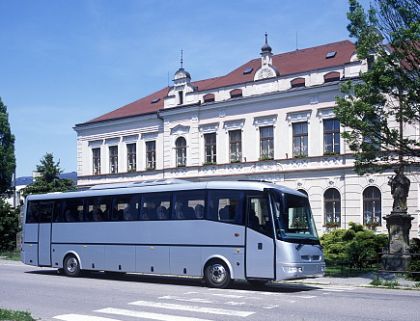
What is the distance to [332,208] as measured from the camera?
3688cm

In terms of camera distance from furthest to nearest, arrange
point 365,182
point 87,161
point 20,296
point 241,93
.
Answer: point 87,161
point 241,93
point 365,182
point 20,296

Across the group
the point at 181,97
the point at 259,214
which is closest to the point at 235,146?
the point at 181,97

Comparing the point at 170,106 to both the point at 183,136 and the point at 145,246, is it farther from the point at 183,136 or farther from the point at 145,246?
the point at 145,246

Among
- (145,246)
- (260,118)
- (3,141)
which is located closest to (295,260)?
(145,246)

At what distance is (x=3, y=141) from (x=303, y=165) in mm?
31237

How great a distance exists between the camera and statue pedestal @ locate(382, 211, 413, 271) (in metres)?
21.7

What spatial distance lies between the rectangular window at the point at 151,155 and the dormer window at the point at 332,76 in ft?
50.5

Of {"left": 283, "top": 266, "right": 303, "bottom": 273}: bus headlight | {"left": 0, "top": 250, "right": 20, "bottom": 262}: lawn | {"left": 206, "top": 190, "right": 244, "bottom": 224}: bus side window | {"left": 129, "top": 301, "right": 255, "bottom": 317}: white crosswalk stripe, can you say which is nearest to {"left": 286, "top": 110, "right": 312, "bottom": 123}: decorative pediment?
{"left": 0, "top": 250, "right": 20, "bottom": 262}: lawn

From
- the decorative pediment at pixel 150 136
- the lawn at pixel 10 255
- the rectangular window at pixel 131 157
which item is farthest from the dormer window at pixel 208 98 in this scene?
the lawn at pixel 10 255

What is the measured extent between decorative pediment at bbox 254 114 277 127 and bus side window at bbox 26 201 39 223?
19343mm

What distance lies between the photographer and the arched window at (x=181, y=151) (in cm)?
4427

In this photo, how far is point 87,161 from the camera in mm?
50562

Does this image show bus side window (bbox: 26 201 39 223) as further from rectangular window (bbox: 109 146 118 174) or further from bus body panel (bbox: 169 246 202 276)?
rectangular window (bbox: 109 146 118 174)

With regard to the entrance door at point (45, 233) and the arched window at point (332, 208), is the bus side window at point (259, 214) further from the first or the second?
the arched window at point (332, 208)
